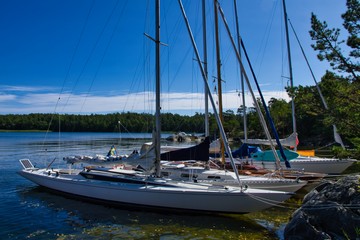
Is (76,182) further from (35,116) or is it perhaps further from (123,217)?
(35,116)

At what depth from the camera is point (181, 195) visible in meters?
12.4

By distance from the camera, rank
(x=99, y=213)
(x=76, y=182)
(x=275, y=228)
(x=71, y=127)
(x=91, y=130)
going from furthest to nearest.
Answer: (x=91, y=130) < (x=71, y=127) < (x=76, y=182) < (x=99, y=213) < (x=275, y=228)

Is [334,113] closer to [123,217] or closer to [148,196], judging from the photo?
[148,196]

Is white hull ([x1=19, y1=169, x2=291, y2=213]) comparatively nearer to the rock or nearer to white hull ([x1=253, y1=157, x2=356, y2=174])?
the rock

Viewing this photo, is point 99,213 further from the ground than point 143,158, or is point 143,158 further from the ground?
point 143,158

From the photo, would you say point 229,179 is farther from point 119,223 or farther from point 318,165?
point 318,165

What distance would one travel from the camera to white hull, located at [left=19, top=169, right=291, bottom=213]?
1175 centimetres

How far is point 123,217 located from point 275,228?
6.50 meters

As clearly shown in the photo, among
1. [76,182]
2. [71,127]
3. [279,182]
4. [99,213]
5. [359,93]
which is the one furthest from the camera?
[71,127]

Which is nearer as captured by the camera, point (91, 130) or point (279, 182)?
point (279, 182)

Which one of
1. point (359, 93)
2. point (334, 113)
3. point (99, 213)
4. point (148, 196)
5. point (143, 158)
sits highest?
point (359, 93)

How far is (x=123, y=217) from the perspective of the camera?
12.7m

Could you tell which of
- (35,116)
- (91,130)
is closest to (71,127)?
(91,130)

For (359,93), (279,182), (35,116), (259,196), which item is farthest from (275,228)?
(35,116)
